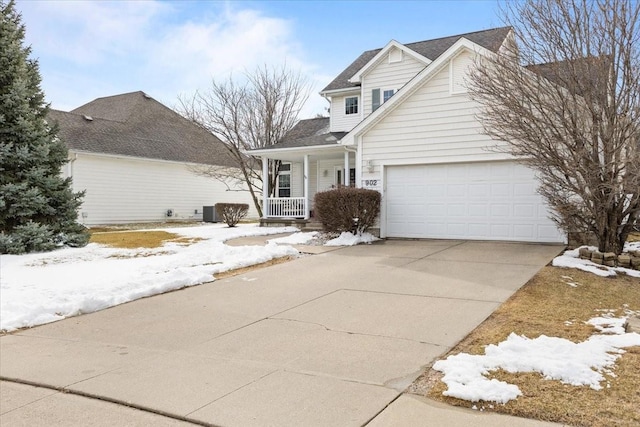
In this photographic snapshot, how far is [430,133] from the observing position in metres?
12.9

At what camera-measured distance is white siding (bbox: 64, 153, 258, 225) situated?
862 inches

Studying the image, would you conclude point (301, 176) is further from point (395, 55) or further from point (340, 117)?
point (395, 55)

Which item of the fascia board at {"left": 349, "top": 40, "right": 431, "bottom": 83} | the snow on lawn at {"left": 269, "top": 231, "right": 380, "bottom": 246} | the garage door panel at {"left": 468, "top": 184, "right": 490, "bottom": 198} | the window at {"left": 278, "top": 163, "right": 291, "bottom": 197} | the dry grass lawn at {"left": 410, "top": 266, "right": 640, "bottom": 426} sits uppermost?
the fascia board at {"left": 349, "top": 40, "right": 431, "bottom": 83}

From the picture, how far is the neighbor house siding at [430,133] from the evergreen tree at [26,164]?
8.61 m

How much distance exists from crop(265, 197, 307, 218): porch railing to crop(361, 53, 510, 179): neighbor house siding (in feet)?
16.1

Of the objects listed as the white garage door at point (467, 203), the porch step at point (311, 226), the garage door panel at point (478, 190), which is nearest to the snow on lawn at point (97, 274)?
the white garage door at point (467, 203)

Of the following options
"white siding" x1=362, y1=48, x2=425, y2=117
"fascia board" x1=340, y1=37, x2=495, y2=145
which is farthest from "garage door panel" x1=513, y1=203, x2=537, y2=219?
"white siding" x1=362, y1=48, x2=425, y2=117

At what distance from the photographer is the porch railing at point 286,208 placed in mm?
18236

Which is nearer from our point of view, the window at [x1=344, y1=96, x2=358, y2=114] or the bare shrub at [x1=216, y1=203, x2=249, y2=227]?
the window at [x1=344, y1=96, x2=358, y2=114]

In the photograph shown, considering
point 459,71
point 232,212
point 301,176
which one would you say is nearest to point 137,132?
point 232,212

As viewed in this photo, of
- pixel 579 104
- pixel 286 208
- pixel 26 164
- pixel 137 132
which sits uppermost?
pixel 137 132

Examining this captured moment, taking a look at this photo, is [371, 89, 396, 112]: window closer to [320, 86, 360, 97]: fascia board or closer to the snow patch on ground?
[320, 86, 360, 97]: fascia board

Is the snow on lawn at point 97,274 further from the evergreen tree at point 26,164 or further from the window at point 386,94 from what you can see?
the window at point 386,94

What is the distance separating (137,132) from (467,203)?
20.0 m
